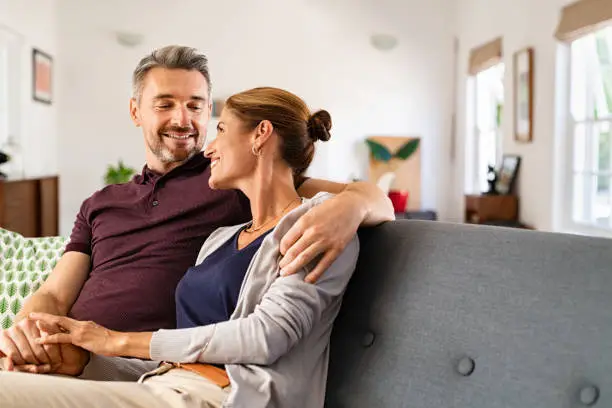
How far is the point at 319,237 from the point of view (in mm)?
1725

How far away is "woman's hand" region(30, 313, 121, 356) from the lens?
1.84m

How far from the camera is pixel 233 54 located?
29.7 ft

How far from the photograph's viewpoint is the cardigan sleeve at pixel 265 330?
168 cm

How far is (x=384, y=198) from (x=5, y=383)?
3.11ft

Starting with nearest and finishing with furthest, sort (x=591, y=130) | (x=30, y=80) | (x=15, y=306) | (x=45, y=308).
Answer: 1. (x=45, y=308)
2. (x=15, y=306)
3. (x=591, y=130)
4. (x=30, y=80)

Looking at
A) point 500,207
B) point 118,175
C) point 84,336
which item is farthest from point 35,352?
point 118,175

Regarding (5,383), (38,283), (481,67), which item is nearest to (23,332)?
(5,383)

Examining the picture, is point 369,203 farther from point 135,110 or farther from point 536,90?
point 536,90

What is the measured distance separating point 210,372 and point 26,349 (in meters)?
0.49

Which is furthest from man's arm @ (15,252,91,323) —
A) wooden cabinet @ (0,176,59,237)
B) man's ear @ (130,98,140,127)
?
wooden cabinet @ (0,176,59,237)

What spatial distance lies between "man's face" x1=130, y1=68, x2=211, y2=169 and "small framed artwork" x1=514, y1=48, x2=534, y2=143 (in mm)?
4332

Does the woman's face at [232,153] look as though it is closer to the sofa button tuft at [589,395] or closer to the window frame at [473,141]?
the sofa button tuft at [589,395]

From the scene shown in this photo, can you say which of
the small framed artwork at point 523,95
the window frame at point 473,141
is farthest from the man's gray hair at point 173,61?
the window frame at point 473,141

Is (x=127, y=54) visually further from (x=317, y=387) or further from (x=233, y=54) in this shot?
(x=317, y=387)
